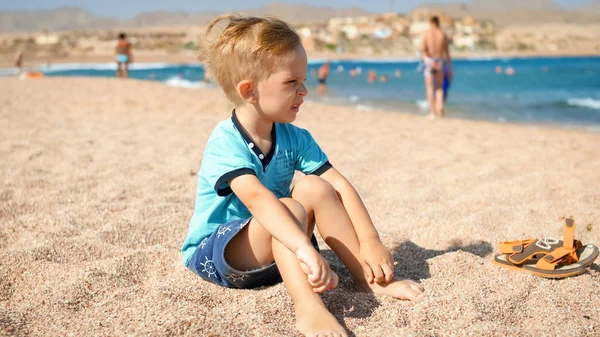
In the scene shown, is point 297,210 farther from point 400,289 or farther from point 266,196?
point 400,289

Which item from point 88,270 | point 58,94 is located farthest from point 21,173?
point 58,94

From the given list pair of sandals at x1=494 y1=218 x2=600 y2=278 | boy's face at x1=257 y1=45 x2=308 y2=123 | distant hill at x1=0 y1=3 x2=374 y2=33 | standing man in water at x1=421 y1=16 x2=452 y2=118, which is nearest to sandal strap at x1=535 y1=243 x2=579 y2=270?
pair of sandals at x1=494 y1=218 x2=600 y2=278

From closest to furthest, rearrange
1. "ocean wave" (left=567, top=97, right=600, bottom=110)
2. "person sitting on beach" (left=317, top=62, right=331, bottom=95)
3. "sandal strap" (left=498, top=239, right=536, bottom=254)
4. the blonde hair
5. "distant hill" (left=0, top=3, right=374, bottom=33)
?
the blonde hair
"sandal strap" (left=498, top=239, right=536, bottom=254)
"ocean wave" (left=567, top=97, right=600, bottom=110)
"person sitting on beach" (left=317, top=62, right=331, bottom=95)
"distant hill" (left=0, top=3, right=374, bottom=33)

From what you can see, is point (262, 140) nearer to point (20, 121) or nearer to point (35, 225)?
point (35, 225)

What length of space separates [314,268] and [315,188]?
1.14ft

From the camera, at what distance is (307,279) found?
1797 millimetres

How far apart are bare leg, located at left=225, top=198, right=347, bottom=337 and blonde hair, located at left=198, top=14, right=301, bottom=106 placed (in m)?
0.47

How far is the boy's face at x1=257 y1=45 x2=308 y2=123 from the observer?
1.93m

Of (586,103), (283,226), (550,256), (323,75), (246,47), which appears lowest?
(323,75)

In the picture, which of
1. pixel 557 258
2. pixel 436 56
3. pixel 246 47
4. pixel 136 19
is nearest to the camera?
pixel 246 47

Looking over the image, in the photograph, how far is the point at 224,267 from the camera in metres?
1.96

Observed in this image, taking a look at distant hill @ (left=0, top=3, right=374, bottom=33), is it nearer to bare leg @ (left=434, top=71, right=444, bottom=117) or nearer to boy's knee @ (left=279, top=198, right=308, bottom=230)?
bare leg @ (left=434, top=71, right=444, bottom=117)

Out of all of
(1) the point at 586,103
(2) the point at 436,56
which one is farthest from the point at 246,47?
(1) the point at 586,103

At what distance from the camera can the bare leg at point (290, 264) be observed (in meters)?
1.71
